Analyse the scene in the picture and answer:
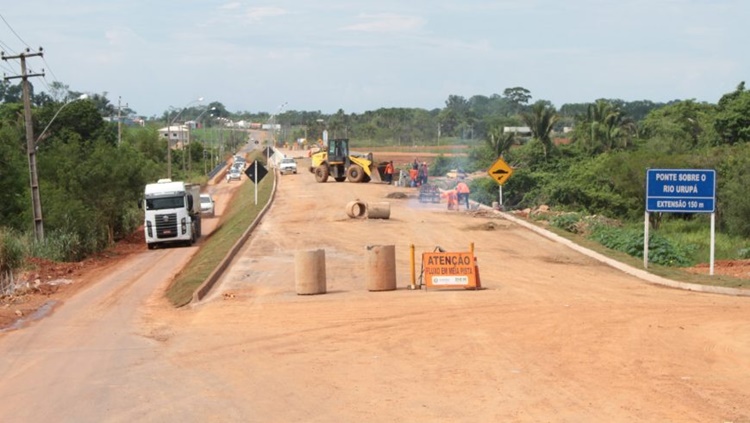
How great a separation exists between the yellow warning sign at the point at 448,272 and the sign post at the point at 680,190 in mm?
6401

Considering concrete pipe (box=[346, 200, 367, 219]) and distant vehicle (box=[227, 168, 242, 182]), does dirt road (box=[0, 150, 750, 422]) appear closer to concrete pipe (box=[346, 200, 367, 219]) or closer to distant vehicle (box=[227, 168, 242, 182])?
concrete pipe (box=[346, 200, 367, 219])

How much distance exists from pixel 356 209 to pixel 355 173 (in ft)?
84.0

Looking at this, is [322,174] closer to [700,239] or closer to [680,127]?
[700,239]

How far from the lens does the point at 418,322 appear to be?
1781cm

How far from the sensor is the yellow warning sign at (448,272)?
2223 centimetres

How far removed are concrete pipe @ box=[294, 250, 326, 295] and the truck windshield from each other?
22402 mm

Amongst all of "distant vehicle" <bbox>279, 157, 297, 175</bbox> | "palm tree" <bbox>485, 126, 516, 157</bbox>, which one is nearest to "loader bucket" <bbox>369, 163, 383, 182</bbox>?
"palm tree" <bbox>485, 126, 516, 157</bbox>

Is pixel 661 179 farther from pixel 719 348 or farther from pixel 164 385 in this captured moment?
pixel 164 385

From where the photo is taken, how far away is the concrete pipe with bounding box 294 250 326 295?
71.7 feet

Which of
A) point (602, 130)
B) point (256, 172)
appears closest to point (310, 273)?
point (256, 172)

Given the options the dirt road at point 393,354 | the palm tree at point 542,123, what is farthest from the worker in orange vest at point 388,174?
the dirt road at point 393,354

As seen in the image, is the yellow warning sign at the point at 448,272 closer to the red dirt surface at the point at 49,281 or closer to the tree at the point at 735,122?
the red dirt surface at the point at 49,281

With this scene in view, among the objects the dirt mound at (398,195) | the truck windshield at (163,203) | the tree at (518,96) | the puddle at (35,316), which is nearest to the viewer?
the puddle at (35,316)

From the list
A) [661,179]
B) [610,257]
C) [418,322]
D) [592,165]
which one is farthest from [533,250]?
[592,165]
